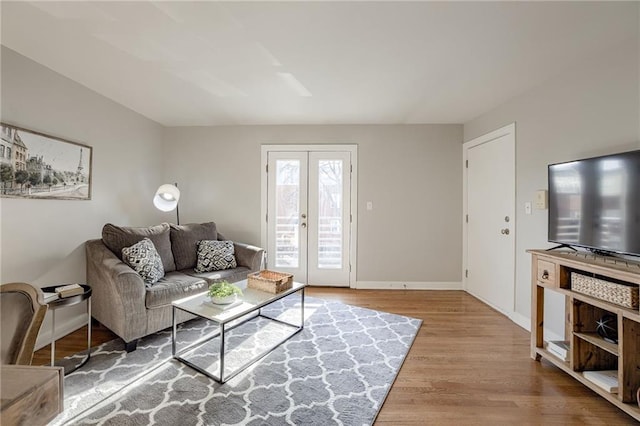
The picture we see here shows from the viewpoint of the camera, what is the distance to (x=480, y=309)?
3.18m

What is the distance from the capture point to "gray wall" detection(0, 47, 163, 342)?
2109mm

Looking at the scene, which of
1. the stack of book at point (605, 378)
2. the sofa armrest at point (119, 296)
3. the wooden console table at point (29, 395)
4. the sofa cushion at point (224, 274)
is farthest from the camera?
the sofa cushion at point (224, 274)

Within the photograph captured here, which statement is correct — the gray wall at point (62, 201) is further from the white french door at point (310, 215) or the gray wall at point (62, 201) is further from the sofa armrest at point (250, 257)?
the white french door at point (310, 215)

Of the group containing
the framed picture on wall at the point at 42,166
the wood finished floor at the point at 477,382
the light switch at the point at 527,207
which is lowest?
the wood finished floor at the point at 477,382

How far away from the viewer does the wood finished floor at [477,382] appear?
62.5 inches

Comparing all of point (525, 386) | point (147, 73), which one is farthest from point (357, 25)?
point (525, 386)

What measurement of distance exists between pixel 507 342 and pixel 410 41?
2.60m

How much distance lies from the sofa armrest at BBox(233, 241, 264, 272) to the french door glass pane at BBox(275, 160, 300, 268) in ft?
2.20

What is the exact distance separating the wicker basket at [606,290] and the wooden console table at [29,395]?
8.08 feet

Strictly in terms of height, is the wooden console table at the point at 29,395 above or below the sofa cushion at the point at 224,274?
above

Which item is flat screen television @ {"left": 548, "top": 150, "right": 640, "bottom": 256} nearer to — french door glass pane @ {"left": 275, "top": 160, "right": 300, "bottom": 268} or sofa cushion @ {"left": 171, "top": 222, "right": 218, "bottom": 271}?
french door glass pane @ {"left": 275, "top": 160, "right": 300, "bottom": 268}

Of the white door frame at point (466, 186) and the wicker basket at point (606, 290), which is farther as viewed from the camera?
the white door frame at point (466, 186)

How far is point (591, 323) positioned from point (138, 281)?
3.34 m

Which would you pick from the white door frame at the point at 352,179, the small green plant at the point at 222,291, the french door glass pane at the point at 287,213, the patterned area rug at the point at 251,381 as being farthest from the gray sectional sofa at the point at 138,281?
the white door frame at the point at 352,179
